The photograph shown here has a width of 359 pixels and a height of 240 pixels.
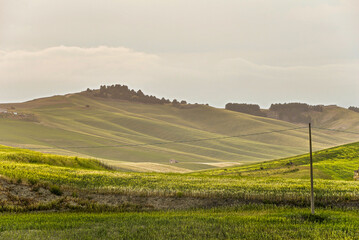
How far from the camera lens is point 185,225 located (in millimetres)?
29172

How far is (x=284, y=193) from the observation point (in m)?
41.7

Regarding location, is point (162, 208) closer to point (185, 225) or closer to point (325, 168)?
point (185, 225)

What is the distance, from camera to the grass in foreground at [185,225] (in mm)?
26844

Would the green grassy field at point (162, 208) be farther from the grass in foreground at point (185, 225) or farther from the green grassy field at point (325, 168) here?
the green grassy field at point (325, 168)

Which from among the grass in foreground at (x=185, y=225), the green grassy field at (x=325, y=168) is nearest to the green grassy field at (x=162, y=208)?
the grass in foreground at (x=185, y=225)

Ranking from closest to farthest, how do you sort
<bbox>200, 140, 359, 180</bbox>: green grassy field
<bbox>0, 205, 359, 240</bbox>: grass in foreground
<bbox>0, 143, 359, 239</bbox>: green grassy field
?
<bbox>0, 205, 359, 240</bbox>: grass in foreground, <bbox>0, 143, 359, 239</bbox>: green grassy field, <bbox>200, 140, 359, 180</bbox>: green grassy field

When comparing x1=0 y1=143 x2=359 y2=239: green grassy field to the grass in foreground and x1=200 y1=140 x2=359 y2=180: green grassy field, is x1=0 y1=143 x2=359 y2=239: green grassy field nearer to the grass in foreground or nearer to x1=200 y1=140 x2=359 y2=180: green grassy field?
the grass in foreground

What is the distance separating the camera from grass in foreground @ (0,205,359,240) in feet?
88.1

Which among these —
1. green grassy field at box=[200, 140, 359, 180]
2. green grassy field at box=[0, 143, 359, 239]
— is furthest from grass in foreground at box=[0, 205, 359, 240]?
green grassy field at box=[200, 140, 359, 180]

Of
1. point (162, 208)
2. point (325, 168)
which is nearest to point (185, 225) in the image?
point (162, 208)

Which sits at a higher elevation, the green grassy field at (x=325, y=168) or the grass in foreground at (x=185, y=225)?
the grass in foreground at (x=185, y=225)

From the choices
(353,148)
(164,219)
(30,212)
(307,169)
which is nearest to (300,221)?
(164,219)

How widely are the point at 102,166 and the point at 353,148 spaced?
2464 inches

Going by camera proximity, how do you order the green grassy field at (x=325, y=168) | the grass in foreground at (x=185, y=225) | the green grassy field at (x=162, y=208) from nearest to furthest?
1. the grass in foreground at (x=185, y=225)
2. the green grassy field at (x=162, y=208)
3. the green grassy field at (x=325, y=168)
